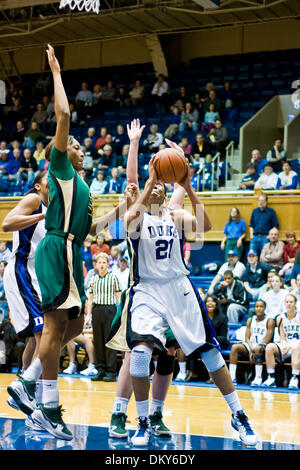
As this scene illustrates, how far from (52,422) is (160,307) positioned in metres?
1.06

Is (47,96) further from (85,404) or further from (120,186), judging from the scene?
(85,404)

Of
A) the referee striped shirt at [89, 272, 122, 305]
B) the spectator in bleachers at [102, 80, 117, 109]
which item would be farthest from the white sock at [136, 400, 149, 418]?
the spectator in bleachers at [102, 80, 117, 109]

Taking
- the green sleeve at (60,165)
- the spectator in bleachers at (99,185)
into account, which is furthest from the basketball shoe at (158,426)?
the spectator in bleachers at (99,185)

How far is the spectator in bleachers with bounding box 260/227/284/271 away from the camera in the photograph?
513 inches

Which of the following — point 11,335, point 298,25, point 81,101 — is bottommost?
point 11,335

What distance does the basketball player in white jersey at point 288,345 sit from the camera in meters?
9.90

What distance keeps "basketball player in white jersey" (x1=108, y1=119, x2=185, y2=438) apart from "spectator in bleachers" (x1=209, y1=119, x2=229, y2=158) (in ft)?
37.7

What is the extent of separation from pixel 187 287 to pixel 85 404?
9.98ft

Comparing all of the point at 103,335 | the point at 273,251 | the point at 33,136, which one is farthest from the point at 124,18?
the point at 103,335

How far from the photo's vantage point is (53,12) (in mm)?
20188

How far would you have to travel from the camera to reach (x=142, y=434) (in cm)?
476

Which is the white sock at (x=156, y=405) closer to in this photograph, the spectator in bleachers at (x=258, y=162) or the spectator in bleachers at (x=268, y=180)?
the spectator in bleachers at (x=268, y=180)

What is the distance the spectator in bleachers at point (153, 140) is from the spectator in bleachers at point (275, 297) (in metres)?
7.07
